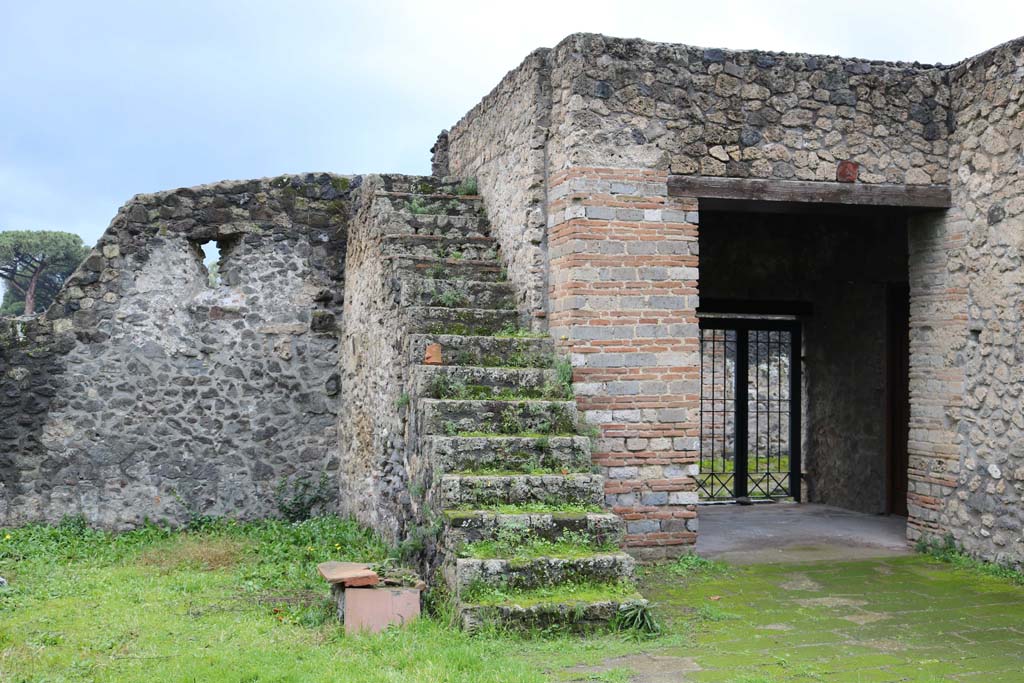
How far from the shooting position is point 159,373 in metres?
10.1

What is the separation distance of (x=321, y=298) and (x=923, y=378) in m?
5.99

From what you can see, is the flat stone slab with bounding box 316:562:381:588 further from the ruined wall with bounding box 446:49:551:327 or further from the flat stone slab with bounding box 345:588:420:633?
the ruined wall with bounding box 446:49:551:327

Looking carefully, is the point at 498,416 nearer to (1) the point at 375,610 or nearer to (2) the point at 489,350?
(2) the point at 489,350

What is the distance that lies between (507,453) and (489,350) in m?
1.23

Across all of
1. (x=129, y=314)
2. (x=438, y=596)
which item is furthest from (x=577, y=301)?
(x=129, y=314)

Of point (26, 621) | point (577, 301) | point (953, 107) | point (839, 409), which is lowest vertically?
point (26, 621)

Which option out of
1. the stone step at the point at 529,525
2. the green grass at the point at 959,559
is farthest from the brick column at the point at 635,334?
the green grass at the point at 959,559

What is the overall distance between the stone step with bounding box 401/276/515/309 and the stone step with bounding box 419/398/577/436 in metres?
1.39

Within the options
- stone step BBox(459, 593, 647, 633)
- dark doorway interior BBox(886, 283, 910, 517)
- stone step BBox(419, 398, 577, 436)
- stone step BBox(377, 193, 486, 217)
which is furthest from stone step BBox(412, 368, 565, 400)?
dark doorway interior BBox(886, 283, 910, 517)

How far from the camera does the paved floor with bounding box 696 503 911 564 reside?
8.72m

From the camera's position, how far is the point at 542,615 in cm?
593

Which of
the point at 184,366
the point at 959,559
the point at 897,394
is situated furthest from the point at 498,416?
the point at 897,394

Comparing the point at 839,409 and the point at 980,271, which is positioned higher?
the point at 980,271

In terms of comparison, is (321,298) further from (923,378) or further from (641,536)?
(923,378)
